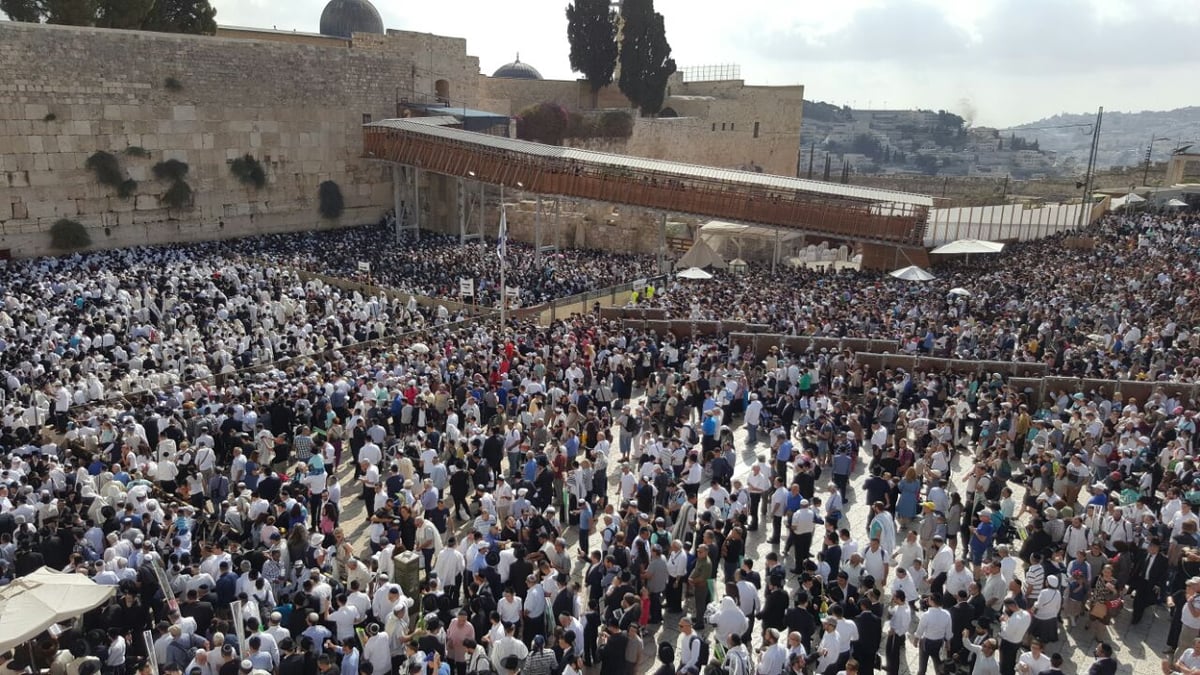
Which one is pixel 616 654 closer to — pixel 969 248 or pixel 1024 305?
pixel 1024 305

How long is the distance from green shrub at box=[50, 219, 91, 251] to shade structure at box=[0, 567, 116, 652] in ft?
77.9

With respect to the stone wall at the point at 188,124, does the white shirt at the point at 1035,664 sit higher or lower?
lower

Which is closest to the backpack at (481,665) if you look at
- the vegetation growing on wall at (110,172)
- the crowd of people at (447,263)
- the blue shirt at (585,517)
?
the blue shirt at (585,517)

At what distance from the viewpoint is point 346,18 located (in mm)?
43281

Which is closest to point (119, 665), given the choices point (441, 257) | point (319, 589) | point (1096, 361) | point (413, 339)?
point (319, 589)

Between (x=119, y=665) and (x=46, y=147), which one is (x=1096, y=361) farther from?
(x=46, y=147)

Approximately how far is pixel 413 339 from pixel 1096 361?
12.7 metres

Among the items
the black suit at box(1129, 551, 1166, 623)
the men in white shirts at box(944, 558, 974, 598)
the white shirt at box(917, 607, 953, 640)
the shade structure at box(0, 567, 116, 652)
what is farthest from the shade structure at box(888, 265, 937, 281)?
the shade structure at box(0, 567, 116, 652)

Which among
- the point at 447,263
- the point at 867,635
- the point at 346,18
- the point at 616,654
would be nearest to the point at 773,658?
the point at 867,635

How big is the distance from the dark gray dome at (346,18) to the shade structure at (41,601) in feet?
132

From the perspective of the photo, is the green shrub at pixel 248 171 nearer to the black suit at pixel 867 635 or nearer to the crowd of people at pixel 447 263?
the crowd of people at pixel 447 263

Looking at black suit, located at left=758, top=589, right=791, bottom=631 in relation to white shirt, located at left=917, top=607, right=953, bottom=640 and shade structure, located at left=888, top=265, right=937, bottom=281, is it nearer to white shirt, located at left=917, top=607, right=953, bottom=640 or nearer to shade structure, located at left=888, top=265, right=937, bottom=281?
white shirt, located at left=917, top=607, right=953, bottom=640

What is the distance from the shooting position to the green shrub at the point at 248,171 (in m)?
31.0

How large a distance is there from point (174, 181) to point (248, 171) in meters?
2.58
